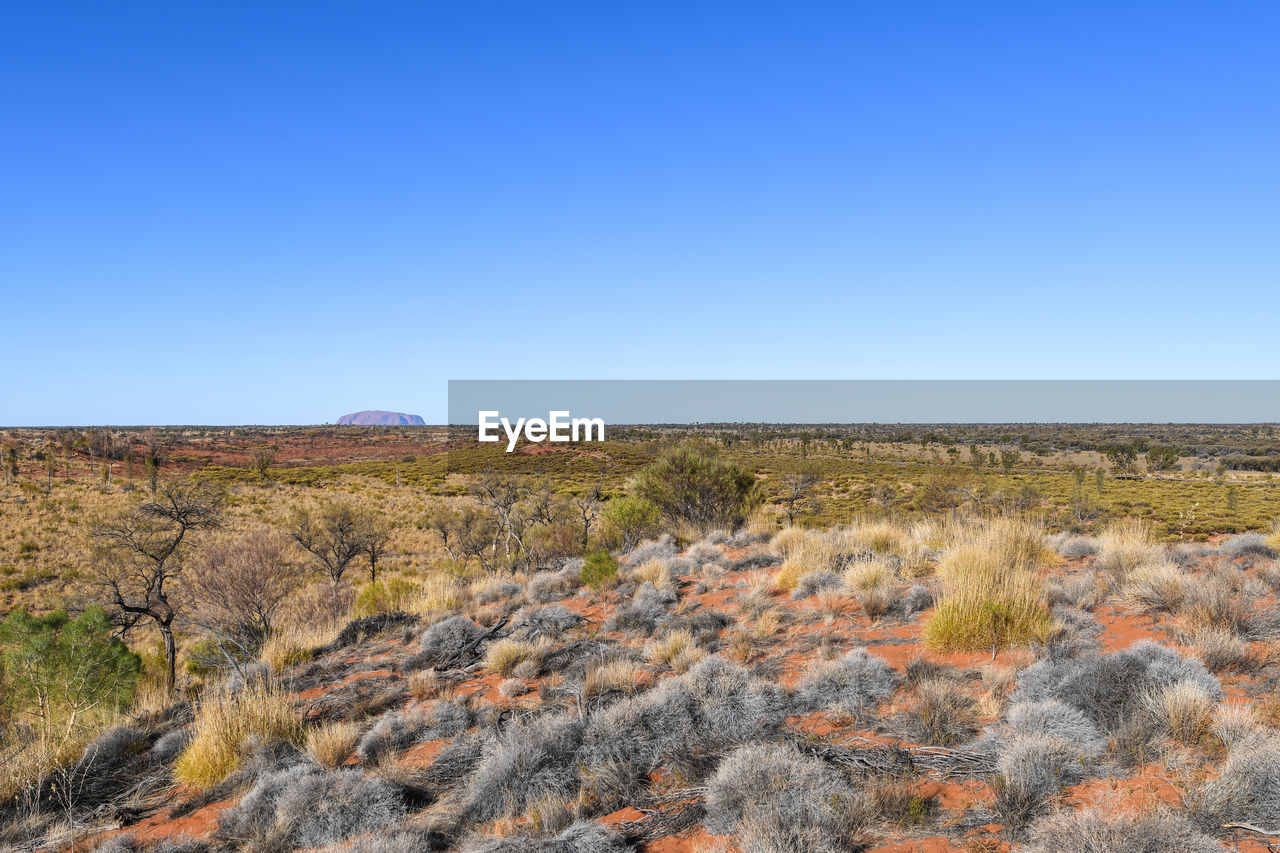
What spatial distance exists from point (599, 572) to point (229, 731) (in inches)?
226

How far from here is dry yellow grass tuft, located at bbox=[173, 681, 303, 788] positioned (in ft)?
17.8

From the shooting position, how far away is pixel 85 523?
39906mm

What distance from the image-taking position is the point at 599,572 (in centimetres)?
1055

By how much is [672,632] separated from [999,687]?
11.1ft

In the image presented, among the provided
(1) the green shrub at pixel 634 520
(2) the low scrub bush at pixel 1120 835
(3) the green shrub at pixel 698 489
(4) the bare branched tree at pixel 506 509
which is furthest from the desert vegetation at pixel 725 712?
(4) the bare branched tree at pixel 506 509

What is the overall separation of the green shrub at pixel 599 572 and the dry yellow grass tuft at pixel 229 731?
4999mm

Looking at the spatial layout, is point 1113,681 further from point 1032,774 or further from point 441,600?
point 441,600

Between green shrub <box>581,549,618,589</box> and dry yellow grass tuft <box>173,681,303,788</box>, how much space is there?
5.00 meters

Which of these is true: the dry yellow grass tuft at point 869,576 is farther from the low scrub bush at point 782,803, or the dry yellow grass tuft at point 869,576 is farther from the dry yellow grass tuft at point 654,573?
the low scrub bush at point 782,803

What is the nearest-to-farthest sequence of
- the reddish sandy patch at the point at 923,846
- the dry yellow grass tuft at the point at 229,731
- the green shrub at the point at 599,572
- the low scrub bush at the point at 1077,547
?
the reddish sandy patch at the point at 923,846 → the dry yellow grass tuft at the point at 229,731 → the low scrub bush at the point at 1077,547 → the green shrub at the point at 599,572

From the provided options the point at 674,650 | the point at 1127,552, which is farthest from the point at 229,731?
the point at 1127,552

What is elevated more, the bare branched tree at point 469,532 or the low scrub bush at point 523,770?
Result: the low scrub bush at point 523,770

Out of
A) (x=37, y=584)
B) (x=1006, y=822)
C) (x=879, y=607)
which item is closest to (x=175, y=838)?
(x=1006, y=822)

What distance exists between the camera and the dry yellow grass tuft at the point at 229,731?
17.8 feet
